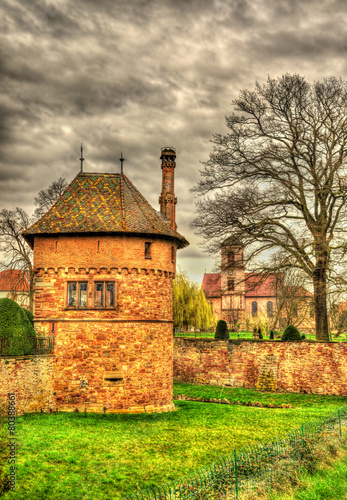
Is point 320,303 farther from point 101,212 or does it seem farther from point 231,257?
point 101,212

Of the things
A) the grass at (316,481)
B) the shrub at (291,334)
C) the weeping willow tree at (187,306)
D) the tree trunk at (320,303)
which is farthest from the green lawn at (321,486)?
the weeping willow tree at (187,306)

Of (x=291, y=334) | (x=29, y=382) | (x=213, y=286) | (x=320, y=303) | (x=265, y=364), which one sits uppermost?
(x=213, y=286)

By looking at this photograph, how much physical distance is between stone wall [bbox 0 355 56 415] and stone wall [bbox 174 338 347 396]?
39.9ft

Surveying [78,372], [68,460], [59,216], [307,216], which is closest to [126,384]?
[78,372]

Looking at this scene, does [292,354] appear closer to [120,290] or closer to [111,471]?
[120,290]

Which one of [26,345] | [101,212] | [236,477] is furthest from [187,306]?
[236,477]

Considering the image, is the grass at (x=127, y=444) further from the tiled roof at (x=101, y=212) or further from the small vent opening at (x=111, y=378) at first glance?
the tiled roof at (x=101, y=212)

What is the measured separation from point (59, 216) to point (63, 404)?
7.58 metres

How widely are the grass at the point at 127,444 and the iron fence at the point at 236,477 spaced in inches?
50.8

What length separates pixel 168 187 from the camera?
23922mm

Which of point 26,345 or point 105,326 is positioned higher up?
point 105,326

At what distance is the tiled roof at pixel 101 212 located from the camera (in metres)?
18.5

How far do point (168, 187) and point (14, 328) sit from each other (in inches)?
433

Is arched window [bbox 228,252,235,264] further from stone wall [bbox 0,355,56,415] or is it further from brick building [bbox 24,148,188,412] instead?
Answer: stone wall [bbox 0,355,56,415]
